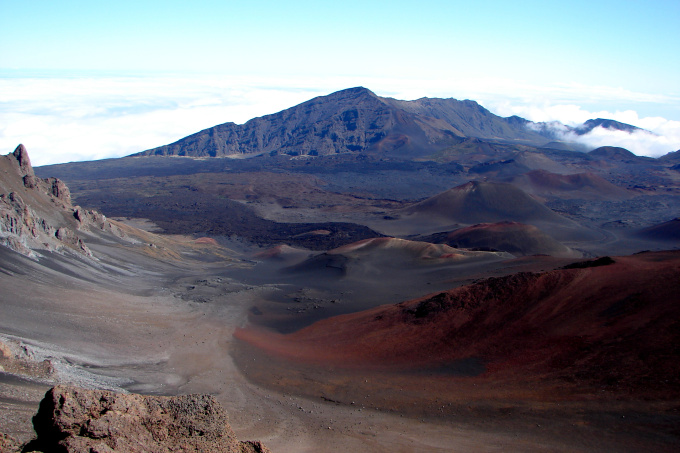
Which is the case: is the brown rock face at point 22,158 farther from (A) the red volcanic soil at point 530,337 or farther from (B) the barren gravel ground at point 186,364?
(A) the red volcanic soil at point 530,337

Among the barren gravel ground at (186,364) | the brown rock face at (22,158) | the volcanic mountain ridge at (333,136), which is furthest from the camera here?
the volcanic mountain ridge at (333,136)

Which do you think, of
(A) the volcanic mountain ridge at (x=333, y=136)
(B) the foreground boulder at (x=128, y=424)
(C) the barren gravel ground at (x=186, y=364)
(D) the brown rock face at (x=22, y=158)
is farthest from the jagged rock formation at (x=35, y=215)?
(A) the volcanic mountain ridge at (x=333, y=136)

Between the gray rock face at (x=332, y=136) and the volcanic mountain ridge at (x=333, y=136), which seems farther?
the gray rock face at (x=332, y=136)

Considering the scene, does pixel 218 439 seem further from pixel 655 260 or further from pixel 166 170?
pixel 166 170

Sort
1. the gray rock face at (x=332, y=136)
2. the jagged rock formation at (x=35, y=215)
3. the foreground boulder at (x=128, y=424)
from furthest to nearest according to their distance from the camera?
the gray rock face at (x=332, y=136)
the jagged rock formation at (x=35, y=215)
the foreground boulder at (x=128, y=424)

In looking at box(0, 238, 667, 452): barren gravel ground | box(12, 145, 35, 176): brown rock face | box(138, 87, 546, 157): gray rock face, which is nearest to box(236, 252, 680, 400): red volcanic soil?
box(0, 238, 667, 452): barren gravel ground

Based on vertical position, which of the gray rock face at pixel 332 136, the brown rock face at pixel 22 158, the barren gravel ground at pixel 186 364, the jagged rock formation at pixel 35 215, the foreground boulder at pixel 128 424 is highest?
the gray rock face at pixel 332 136
